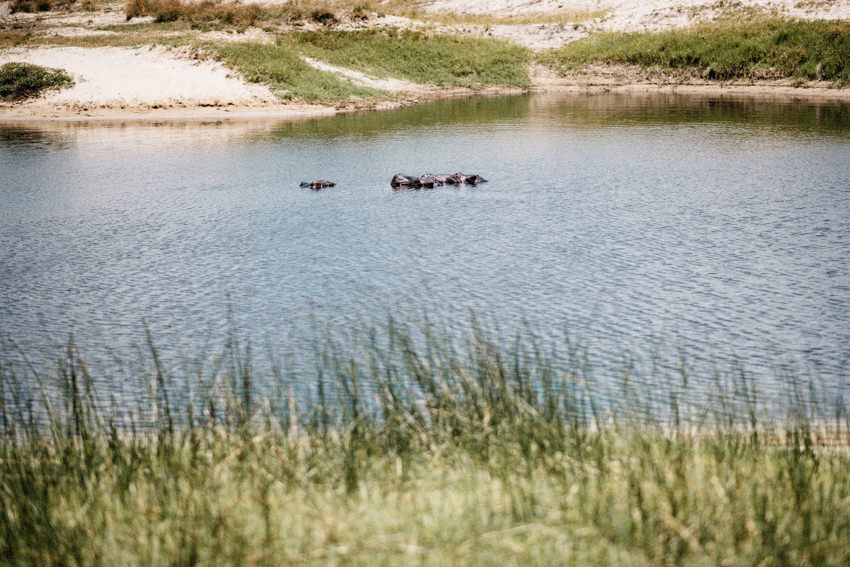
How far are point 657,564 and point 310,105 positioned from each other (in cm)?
4094

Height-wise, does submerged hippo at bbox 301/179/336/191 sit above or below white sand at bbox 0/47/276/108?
below

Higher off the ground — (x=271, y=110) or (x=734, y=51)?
(x=734, y=51)

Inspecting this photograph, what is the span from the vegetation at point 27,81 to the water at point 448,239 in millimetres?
9327

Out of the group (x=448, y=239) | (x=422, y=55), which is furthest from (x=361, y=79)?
(x=448, y=239)

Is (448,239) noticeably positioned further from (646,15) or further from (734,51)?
(646,15)

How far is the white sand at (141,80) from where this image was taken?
44062 mm

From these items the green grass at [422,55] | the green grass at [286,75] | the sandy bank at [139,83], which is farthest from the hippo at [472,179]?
the green grass at [422,55]

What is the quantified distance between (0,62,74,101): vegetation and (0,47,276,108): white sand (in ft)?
2.00

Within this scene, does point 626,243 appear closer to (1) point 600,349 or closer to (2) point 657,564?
(1) point 600,349

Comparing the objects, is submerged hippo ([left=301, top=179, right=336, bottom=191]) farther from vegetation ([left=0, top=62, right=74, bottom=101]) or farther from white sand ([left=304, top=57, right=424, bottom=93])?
white sand ([left=304, top=57, right=424, bottom=93])

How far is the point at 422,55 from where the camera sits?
5741 cm

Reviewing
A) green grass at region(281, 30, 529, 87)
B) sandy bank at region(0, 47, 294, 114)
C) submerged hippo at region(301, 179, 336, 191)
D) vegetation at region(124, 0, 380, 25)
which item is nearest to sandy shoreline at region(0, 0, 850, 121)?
sandy bank at region(0, 47, 294, 114)

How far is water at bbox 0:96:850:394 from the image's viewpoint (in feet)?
44.8

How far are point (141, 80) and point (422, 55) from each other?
18.1m
